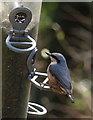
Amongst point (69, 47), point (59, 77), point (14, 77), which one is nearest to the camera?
point (59, 77)

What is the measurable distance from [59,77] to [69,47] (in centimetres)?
323

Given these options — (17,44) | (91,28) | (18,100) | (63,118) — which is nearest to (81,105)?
(63,118)

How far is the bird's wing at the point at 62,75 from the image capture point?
10.6 feet

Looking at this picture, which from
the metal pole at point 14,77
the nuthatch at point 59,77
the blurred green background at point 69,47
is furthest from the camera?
the blurred green background at point 69,47

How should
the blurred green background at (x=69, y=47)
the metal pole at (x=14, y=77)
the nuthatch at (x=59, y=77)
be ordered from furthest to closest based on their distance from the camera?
the blurred green background at (x=69, y=47), the metal pole at (x=14, y=77), the nuthatch at (x=59, y=77)

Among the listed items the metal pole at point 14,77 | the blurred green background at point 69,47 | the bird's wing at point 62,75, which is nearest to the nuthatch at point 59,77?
the bird's wing at point 62,75

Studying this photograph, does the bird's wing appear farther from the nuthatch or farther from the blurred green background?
the blurred green background

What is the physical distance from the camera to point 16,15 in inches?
130

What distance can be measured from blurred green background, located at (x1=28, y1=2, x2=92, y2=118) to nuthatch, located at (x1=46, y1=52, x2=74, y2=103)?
265cm

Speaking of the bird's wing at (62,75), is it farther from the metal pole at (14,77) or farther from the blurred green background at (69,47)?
the blurred green background at (69,47)

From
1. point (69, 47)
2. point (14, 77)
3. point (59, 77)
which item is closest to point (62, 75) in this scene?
point (59, 77)

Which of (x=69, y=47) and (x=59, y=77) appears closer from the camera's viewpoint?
(x=59, y=77)

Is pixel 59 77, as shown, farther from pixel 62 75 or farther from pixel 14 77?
pixel 14 77

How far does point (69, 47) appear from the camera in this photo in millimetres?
6465
